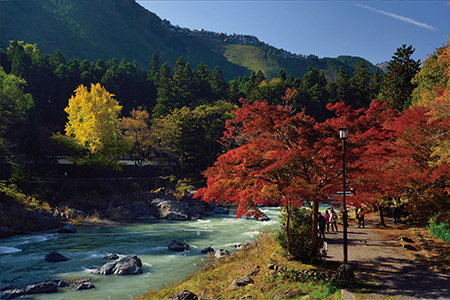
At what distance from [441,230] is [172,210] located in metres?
29.5

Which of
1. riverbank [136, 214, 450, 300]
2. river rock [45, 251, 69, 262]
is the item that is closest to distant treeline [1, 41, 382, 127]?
river rock [45, 251, 69, 262]

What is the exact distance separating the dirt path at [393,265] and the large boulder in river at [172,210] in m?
23.5

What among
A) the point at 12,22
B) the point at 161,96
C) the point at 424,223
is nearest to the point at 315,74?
the point at 161,96

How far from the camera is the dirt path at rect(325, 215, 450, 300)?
1081cm

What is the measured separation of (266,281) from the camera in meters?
12.9

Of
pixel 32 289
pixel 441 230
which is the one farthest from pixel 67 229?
pixel 441 230

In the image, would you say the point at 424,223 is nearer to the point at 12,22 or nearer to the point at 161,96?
the point at 161,96

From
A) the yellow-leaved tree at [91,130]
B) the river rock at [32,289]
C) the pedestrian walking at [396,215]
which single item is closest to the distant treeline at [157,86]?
the yellow-leaved tree at [91,130]

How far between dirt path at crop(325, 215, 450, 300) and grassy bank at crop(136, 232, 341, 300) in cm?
133

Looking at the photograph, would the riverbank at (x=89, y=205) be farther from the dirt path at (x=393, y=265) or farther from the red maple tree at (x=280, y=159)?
the dirt path at (x=393, y=265)

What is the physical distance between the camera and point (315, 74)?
271ft

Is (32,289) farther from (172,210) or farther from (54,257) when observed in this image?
(172,210)

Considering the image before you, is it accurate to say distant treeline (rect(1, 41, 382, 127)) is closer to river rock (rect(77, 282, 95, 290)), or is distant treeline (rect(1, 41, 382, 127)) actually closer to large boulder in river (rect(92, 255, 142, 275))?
large boulder in river (rect(92, 255, 142, 275))

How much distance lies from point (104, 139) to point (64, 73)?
117ft
